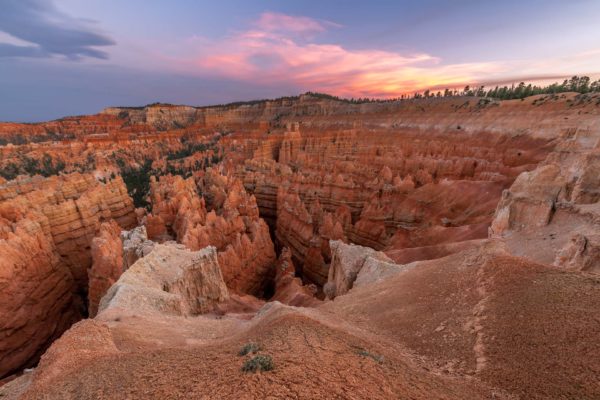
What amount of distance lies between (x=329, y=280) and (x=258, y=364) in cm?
1457

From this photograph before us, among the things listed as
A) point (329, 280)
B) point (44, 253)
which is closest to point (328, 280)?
point (329, 280)

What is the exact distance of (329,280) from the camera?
18.9 m

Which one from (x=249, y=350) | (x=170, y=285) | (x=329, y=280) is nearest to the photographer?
(x=249, y=350)

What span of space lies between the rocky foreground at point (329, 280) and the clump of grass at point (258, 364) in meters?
0.10

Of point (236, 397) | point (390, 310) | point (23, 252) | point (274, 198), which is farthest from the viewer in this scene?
point (274, 198)

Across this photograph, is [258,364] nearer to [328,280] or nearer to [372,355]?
[372,355]

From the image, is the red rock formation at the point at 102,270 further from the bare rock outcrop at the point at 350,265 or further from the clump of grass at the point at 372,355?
the clump of grass at the point at 372,355

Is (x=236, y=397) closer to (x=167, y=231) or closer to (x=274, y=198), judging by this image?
(x=167, y=231)

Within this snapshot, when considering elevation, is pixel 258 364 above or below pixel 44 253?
above

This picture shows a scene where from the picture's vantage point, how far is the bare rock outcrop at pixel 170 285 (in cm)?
1098

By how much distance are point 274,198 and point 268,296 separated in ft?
52.1

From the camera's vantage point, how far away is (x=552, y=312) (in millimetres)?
6520

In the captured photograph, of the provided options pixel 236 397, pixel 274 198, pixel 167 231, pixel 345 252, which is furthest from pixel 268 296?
pixel 236 397

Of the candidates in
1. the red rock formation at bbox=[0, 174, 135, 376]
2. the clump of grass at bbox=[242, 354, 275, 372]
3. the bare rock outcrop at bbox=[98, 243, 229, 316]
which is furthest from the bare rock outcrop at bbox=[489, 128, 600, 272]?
the red rock formation at bbox=[0, 174, 135, 376]
